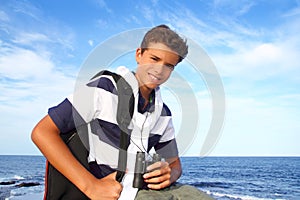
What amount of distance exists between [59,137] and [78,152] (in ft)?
0.54

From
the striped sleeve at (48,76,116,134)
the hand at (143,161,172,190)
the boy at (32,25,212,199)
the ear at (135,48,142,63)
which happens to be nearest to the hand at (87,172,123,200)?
the boy at (32,25,212,199)

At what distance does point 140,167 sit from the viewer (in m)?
1.75

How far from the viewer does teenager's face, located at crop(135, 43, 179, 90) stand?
1.95m

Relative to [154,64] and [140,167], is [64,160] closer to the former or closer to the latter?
[140,167]

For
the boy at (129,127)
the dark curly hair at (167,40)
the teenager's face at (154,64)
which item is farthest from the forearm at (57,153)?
the dark curly hair at (167,40)

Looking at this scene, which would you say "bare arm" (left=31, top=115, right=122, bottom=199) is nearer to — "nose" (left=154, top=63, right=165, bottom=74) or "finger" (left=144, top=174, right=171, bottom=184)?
"finger" (left=144, top=174, right=171, bottom=184)

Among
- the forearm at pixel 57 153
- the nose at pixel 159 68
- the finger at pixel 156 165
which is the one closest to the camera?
the forearm at pixel 57 153

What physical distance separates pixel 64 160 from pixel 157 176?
0.49 meters

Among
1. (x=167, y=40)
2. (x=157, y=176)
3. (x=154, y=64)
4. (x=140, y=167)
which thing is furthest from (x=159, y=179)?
(x=167, y=40)

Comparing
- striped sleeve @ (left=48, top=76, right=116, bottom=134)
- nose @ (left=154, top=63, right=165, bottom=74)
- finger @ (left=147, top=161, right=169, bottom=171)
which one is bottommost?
finger @ (left=147, top=161, right=169, bottom=171)

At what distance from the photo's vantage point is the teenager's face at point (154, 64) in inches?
76.8

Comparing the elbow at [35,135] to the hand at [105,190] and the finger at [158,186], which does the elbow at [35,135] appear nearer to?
the hand at [105,190]

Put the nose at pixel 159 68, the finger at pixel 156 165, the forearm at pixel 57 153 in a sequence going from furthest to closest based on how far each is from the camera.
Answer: the nose at pixel 159 68 → the finger at pixel 156 165 → the forearm at pixel 57 153

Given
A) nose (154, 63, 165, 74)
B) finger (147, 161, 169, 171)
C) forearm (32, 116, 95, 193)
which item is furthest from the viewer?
nose (154, 63, 165, 74)
